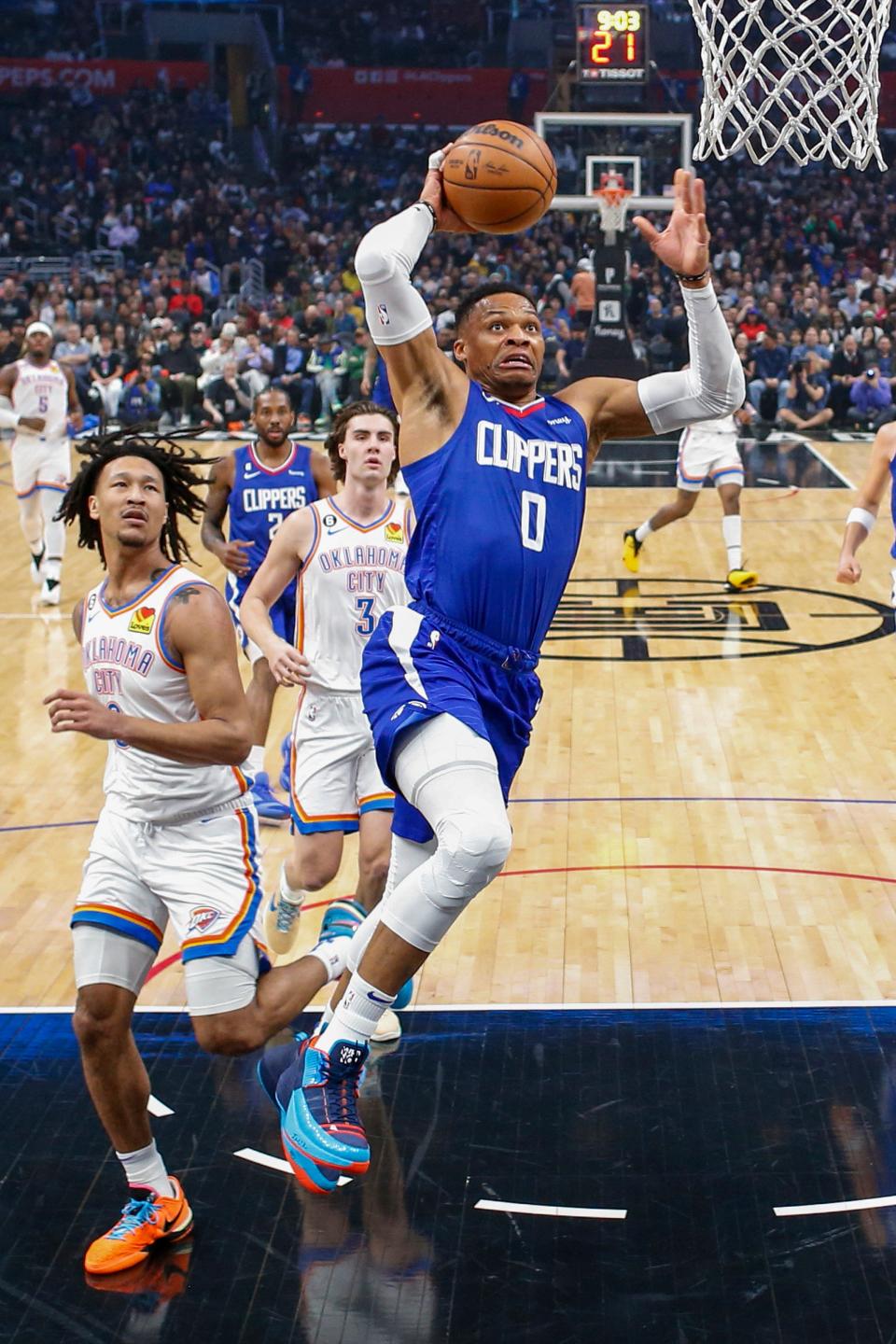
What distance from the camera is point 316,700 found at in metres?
6.04

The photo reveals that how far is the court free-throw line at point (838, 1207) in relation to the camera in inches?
175

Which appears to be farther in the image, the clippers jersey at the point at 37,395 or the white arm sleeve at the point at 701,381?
the clippers jersey at the point at 37,395

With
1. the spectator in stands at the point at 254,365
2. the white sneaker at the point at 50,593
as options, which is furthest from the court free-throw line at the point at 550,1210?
the spectator in stands at the point at 254,365

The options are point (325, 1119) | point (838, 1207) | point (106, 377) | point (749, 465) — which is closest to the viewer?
point (325, 1119)

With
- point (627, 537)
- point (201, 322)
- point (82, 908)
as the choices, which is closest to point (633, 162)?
point (201, 322)

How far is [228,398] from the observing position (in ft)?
73.2

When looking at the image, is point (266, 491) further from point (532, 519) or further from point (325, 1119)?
point (325, 1119)

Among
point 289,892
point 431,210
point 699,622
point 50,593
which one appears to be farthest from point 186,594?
point 50,593

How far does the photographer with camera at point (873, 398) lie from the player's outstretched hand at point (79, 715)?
18.9 meters

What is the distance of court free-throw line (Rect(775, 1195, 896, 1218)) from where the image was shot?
444cm

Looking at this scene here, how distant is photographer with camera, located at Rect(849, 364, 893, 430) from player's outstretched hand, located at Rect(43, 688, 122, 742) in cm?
1893

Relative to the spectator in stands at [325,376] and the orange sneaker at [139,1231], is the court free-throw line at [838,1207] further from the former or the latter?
the spectator in stands at [325,376]

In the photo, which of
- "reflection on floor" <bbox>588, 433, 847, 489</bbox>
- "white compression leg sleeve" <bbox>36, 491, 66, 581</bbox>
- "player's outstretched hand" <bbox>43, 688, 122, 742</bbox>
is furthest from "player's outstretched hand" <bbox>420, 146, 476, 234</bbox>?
"reflection on floor" <bbox>588, 433, 847, 489</bbox>

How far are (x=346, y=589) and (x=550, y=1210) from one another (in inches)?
99.1
